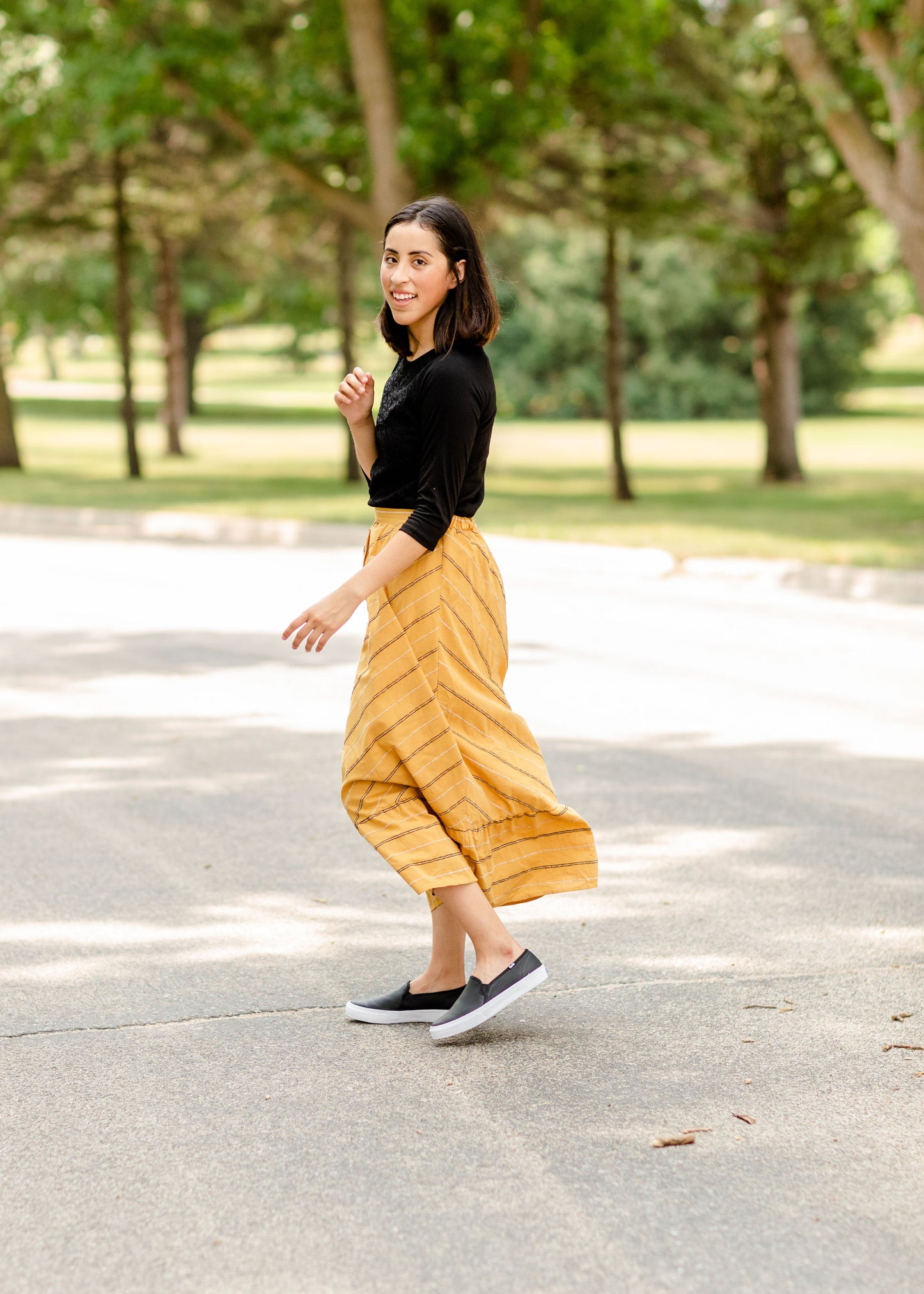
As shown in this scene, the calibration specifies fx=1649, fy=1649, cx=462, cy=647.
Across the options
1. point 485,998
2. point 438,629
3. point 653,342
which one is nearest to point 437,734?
point 438,629

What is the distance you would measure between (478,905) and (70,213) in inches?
1097

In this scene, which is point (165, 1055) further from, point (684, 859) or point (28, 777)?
point (28, 777)

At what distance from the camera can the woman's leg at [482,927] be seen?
3951mm

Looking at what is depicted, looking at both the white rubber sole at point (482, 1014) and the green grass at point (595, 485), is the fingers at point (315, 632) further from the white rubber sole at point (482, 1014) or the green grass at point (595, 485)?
the green grass at point (595, 485)

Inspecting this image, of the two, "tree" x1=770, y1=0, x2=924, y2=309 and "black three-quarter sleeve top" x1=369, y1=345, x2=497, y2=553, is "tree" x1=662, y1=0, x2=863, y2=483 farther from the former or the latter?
"black three-quarter sleeve top" x1=369, y1=345, x2=497, y2=553

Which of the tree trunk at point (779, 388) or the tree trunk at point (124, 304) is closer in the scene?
the tree trunk at point (779, 388)

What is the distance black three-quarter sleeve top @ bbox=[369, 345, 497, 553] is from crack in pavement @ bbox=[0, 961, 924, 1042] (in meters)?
1.31

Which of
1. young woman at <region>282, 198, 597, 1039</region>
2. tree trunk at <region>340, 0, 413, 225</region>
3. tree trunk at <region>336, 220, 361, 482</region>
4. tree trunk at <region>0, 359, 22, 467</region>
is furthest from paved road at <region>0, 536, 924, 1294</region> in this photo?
tree trunk at <region>0, 359, 22, 467</region>

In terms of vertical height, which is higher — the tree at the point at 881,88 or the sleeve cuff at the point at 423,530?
the tree at the point at 881,88

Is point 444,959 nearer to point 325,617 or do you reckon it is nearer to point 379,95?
point 325,617

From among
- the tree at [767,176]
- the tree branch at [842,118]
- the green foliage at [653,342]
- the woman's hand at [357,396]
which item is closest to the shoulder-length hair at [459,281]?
the woman's hand at [357,396]

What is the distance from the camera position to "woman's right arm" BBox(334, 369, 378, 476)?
12.7 feet

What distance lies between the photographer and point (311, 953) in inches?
187

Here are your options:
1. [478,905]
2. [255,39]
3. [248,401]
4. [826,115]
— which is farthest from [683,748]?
[248,401]
